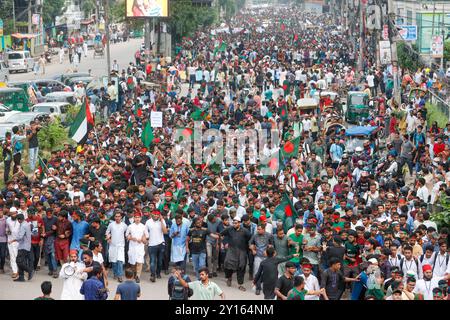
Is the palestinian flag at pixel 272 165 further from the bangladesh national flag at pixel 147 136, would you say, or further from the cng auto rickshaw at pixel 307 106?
the cng auto rickshaw at pixel 307 106

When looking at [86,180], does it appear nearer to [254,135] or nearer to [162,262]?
[162,262]

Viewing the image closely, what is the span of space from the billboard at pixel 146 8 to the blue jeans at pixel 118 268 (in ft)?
110

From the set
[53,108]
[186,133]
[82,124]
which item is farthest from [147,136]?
[53,108]

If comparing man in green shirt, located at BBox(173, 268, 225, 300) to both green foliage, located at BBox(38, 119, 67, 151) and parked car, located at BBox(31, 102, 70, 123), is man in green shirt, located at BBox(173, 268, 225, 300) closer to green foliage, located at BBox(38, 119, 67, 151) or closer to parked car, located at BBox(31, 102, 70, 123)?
green foliage, located at BBox(38, 119, 67, 151)

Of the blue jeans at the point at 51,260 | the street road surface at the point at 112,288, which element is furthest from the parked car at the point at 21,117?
the street road surface at the point at 112,288

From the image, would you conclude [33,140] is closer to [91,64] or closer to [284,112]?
[284,112]

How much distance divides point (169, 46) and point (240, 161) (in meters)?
35.8

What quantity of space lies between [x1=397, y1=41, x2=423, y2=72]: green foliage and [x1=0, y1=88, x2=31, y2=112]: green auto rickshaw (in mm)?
15316

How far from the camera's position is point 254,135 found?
1014 inches

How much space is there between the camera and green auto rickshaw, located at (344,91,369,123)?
33.6 metres

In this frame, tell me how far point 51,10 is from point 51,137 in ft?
176

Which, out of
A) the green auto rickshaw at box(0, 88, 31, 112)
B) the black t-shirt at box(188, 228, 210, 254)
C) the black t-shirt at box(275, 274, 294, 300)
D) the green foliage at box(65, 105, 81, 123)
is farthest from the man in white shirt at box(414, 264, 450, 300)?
the green auto rickshaw at box(0, 88, 31, 112)

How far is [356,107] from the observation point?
33812 millimetres

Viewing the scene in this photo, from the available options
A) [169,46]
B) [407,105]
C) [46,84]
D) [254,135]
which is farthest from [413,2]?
[254,135]
